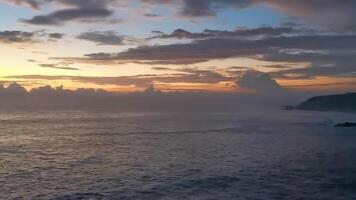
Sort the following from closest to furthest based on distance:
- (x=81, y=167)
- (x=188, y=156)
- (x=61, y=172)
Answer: (x=61, y=172)
(x=81, y=167)
(x=188, y=156)

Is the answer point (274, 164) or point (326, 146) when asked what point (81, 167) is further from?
point (326, 146)

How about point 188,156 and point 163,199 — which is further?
point 188,156

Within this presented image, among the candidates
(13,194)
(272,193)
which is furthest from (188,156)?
(13,194)

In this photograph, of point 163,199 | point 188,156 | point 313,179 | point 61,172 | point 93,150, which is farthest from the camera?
point 93,150

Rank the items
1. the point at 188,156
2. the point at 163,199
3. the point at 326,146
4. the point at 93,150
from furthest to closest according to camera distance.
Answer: the point at 326,146
the point at 93,150
the point at 188,156
the point at 163,199

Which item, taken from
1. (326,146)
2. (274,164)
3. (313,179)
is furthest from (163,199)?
(326,146)

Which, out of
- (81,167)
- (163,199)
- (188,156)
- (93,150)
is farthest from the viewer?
(93,150)

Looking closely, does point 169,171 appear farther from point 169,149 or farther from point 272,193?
point 169,149

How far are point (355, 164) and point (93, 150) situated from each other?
4563 cm

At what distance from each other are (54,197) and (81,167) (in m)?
18.6

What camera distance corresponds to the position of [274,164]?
207 feet

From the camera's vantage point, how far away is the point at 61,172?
55.7 metres

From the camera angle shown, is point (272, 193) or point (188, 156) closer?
point (272, 193)

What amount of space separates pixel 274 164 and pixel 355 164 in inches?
452
